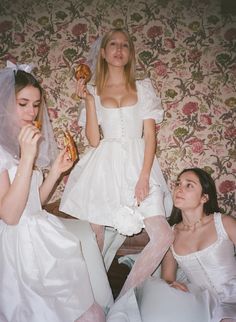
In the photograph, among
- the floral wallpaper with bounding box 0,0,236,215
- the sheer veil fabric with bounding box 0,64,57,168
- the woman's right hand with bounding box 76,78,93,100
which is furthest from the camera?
the floral wallpaper with bounding box 0,0,236,215

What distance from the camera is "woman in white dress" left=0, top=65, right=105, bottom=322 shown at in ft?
3.33

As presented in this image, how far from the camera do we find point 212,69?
2.02 meters

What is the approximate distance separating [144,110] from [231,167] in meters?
0.76

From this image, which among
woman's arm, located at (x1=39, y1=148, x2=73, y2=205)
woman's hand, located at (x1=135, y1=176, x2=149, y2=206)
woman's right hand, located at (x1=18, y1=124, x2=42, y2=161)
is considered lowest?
woman's hand, located at (x1=135, y1=176, x2=149, y2=206)

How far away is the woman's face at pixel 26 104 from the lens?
3.93 feet

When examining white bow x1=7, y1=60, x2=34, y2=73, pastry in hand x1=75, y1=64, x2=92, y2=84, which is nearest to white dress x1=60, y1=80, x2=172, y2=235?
pastry in hand x1=75, y1=64, x2=92, y2=84

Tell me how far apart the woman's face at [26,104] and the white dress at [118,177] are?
1.63ft

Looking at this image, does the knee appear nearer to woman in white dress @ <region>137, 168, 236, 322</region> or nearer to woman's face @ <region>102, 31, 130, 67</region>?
woman in white dress @ <region>137, 168, 236, 322</region>

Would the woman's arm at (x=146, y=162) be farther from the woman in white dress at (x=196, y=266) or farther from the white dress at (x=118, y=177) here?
the woman in white dress at (x=196, y=266)

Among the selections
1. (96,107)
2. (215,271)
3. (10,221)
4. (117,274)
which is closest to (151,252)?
(215,271)

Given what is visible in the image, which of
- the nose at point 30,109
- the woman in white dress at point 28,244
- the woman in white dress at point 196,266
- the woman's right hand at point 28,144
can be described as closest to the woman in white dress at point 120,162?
the woman in white dress at point 196,266

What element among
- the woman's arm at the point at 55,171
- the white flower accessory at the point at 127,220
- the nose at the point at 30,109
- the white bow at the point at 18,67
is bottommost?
the white flower accessory at the point at 127,220

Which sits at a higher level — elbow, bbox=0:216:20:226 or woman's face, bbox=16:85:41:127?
woman's face, bbox=16:85:41:127

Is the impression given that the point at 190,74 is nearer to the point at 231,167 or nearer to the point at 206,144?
the point at 206,144
